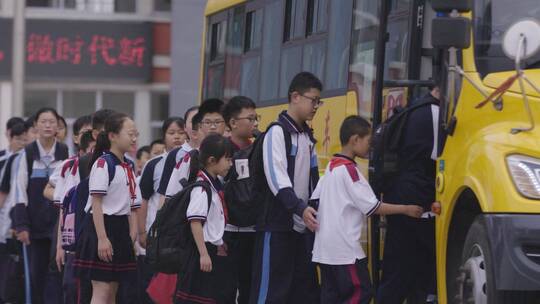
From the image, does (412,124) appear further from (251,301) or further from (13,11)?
(13,11)

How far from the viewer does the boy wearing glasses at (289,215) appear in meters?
9.13

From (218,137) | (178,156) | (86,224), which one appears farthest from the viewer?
(178,156)

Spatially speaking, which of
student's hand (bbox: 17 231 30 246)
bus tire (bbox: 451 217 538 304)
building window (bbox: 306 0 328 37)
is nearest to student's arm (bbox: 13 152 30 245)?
student's hand (bbox: 17 231 30 246)

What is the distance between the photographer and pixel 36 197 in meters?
12.9

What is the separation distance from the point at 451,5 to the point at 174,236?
2352 millimetres

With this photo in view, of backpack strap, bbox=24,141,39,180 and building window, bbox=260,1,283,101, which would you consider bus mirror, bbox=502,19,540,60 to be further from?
backpack strap, bbox=24,141,39,180

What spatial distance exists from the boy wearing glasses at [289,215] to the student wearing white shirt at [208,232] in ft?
0.75

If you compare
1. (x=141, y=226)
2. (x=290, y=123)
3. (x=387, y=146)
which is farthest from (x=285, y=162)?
(x=141, y=226)

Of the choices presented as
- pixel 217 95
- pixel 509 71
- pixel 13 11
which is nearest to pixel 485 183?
pixel 509 71

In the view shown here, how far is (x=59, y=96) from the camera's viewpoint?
31766mm

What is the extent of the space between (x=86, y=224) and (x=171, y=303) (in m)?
0.81

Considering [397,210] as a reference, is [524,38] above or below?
above

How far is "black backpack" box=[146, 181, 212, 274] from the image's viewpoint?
9.20m

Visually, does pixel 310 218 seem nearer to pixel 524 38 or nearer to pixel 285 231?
pixel 285 231
